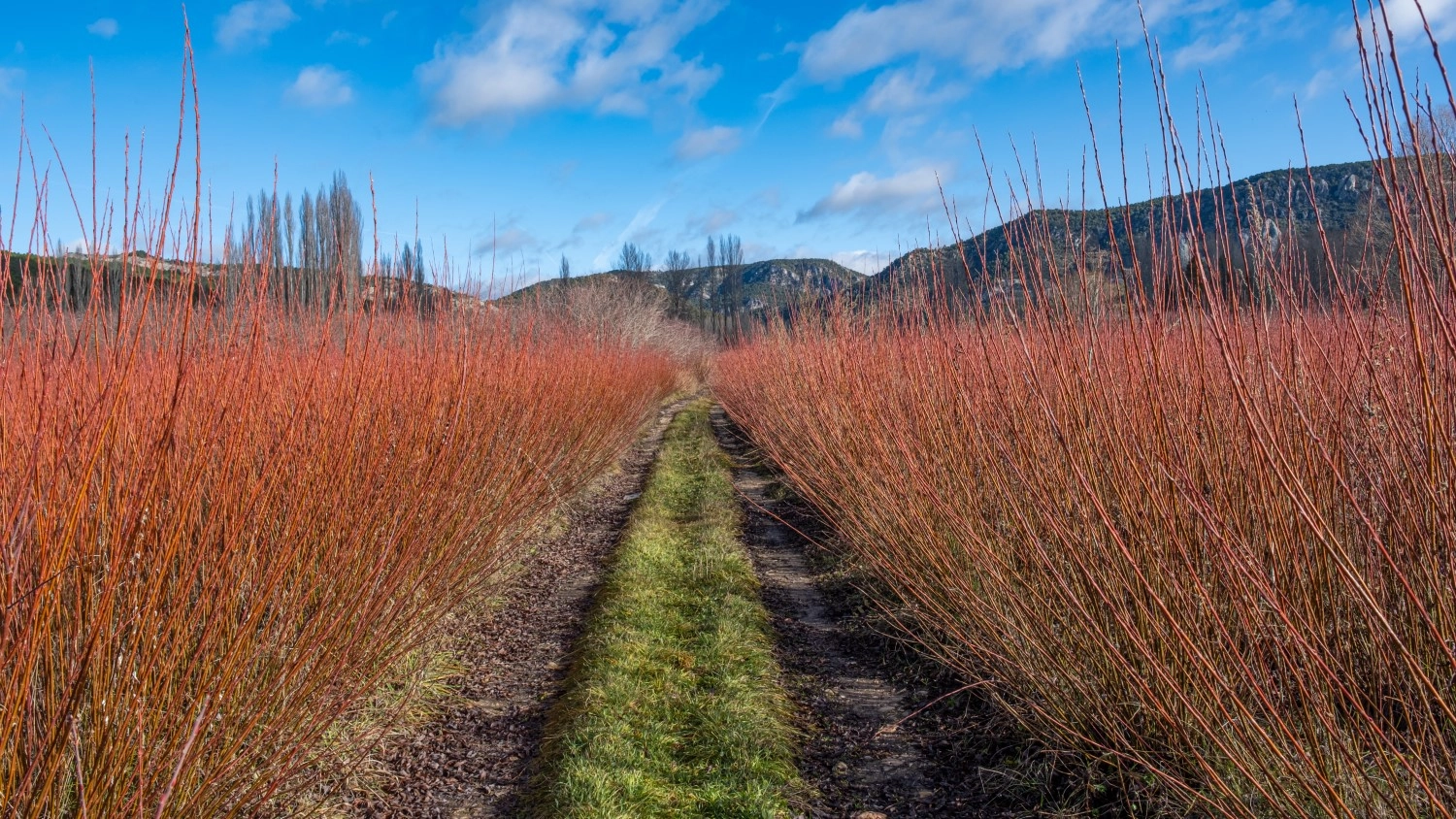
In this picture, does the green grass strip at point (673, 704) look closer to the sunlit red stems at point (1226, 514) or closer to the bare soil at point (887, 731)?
the bare soil at point (887, 731)

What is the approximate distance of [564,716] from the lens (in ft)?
10.8

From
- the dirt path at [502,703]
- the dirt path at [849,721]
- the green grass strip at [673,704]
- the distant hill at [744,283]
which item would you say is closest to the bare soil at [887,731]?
the dirt path at [849,721]

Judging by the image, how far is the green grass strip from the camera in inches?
106

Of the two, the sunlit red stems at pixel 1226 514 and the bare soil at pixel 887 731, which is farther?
the bare soil at pixel 887 731

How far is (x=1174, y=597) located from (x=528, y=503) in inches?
149

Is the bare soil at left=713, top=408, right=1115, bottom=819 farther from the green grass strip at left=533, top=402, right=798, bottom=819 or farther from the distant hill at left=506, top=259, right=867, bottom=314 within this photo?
the distant hill at left=506, top=259, right=867, bottom=314

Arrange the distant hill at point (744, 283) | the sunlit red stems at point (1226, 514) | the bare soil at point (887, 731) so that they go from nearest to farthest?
1. the sunlit red stems at point (1226, 514)
2. the bare soil at point (887, 731)
3. the distant hill at point (744, 283)

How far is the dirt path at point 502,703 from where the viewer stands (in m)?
2.74

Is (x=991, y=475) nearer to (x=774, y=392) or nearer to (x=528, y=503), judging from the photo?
(x=528, y=503)

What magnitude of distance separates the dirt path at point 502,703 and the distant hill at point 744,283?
2.08m

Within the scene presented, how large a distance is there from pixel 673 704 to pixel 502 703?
78 centimetres

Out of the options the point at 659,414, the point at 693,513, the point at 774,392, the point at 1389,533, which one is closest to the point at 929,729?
the point at 1389,533

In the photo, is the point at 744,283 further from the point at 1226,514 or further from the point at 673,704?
the point at 1226,514

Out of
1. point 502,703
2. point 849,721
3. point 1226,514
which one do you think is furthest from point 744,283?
point 1226,514
